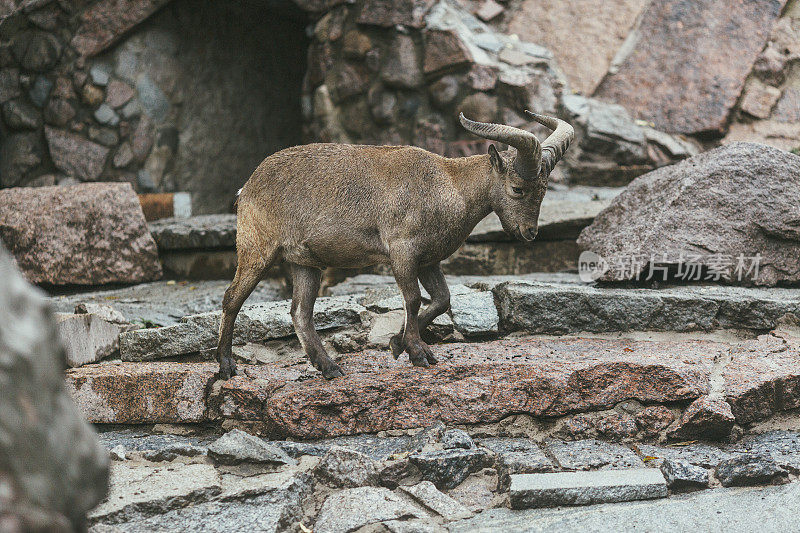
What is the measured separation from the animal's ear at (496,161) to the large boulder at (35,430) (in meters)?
2.97

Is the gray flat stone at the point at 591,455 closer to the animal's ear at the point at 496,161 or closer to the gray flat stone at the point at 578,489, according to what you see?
the gray flat stone at the point at 578,489

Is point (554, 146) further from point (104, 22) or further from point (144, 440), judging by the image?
point (104, 22)

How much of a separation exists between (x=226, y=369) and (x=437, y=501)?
4.90 feet

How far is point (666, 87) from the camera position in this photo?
905cm

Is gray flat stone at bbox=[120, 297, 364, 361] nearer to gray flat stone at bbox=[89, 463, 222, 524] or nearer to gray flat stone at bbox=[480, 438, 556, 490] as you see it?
gray flat stone at bbox=[89, 463, 222, 524]

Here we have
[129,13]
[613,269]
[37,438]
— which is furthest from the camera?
[129,13]

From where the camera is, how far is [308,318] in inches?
172

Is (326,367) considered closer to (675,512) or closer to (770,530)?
(675,512)

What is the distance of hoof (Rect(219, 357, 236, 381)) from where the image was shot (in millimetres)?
4324

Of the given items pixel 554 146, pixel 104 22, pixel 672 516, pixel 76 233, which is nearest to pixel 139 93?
pixel 104 22

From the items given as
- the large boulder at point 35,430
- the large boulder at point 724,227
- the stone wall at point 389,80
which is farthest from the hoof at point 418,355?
the stone wall at point 389,80

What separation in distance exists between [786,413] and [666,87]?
574 cm

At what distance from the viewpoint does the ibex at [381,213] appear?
13.5 feet

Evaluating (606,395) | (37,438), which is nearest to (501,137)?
(606,395)
